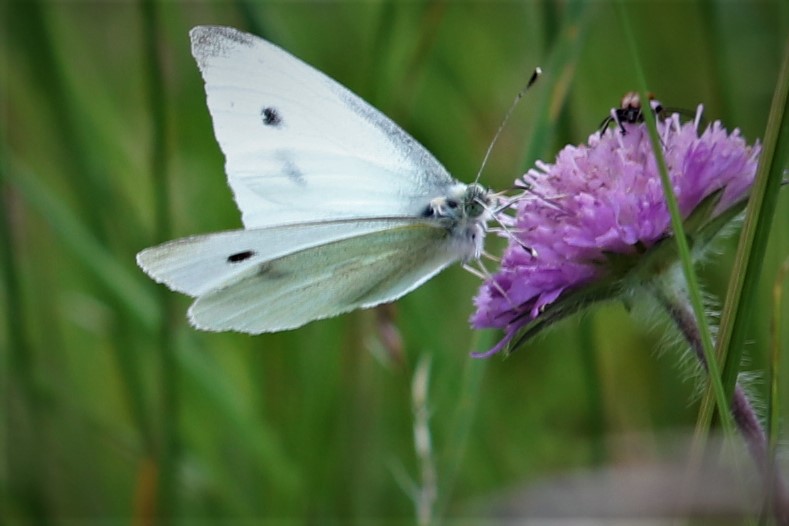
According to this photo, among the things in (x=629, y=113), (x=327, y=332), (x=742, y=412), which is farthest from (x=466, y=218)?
(x=327, y=332)

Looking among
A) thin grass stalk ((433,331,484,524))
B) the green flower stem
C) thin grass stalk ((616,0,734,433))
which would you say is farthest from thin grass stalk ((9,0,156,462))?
thin grass stalk ((616,0,734,433))

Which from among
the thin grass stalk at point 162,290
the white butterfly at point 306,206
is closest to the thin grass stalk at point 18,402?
the thin grass stalk at point 162,290

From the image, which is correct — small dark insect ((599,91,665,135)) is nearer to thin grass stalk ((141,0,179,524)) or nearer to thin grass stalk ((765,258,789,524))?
thin grass stalk ((765,258,789,524))

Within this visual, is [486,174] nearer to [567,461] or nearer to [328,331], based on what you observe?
[328,331]

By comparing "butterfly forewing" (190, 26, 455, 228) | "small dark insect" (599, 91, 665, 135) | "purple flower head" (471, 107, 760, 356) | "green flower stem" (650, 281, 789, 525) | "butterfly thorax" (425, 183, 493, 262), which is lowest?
"green flower stem" (650, 281, 789, 525)

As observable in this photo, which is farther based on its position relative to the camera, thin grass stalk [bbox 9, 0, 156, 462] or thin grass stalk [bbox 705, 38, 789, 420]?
thin grass stalk [bbox 9, 0, 156, 462]

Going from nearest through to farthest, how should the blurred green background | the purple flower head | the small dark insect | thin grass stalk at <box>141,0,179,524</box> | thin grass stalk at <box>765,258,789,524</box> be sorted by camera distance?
thin grass stalk at <box>765,258,789,524</box> → the purple flower head → the small dark insect → thin grass stalk at <box>141,0,179,524</box> → the blurred green background

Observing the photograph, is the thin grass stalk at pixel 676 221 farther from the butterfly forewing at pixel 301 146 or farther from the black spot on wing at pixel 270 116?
the black spot on wing at pixel 270 116
